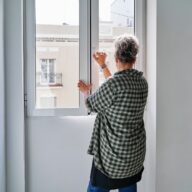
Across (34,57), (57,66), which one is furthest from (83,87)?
(34,57)

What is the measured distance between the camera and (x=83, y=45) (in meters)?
2.18

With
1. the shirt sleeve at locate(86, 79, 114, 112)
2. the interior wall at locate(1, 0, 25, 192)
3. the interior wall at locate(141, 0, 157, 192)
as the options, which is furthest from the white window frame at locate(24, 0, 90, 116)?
the shirt sleeve at locate(86, 79, 114, 112)

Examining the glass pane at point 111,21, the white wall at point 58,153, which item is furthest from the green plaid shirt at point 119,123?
the glass pane at point 111,21

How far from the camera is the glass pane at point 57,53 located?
6.98ft

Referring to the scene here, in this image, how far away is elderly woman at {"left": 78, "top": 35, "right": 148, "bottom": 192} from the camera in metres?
1.56

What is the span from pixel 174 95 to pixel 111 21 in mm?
758

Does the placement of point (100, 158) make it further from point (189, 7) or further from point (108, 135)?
point (189, 7)

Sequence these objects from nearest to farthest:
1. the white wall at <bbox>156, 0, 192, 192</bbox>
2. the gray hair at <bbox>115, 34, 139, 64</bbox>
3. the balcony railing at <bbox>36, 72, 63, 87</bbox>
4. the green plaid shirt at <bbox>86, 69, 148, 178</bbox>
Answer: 1. the green plaid shirt at <bbox>86, 69, 148, 178</bbox>
2. the gray hair at <bbox>115, 34, 139, 64</bbox>
3. the white wall at <bbox>156, 0, 192, 192</bbox>
4. the balcony railing at <bbox>36, 72, 63, 87</bbox>

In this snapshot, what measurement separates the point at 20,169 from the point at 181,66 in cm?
140

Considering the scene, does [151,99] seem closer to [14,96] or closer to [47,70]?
[47,70]

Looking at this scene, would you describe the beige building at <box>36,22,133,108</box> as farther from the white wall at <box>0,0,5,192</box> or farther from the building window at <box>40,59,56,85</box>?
the white wall at <box>0,0,5,192</box>

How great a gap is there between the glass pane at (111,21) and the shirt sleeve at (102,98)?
64 cm

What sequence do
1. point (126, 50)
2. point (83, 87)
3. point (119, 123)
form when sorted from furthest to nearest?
point (83, 87), point (126, 50), point (119, 123)

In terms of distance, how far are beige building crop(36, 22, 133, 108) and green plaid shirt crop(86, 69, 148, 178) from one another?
57 cm
